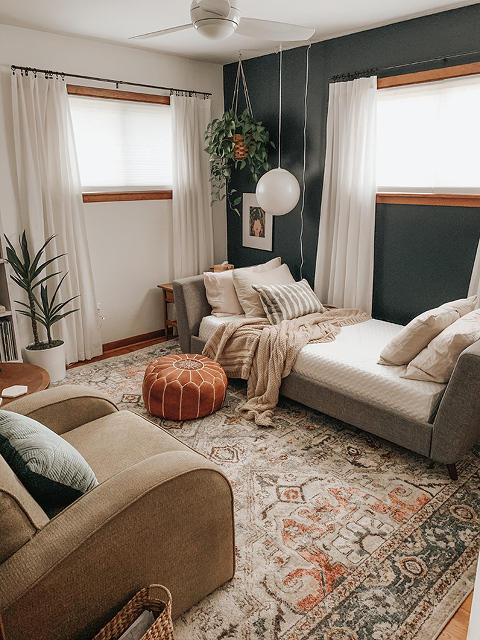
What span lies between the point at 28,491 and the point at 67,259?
2802mm

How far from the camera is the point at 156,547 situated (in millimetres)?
1459

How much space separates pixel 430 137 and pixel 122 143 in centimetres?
252

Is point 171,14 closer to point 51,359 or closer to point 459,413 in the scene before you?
point 51,359

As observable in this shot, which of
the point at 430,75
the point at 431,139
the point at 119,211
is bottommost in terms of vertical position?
the point at 119,211

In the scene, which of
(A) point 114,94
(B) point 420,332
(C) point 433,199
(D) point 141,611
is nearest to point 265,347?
(B) point 420,332

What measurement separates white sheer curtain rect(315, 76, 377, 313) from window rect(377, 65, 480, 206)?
0.34 ft

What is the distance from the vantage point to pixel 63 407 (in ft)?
6.76

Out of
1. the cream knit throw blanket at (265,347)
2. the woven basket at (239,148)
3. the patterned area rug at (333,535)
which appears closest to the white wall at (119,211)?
the woven basket at (239,148)

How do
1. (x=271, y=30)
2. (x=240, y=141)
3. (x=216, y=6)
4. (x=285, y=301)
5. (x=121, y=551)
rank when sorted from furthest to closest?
(x=240, y=141), (x=285, y=301), (x=271, y=30), (x=216, y=6), (x=121, y=551)

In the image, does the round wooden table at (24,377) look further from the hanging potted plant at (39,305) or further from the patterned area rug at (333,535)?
the patterned area rug at (333,535)

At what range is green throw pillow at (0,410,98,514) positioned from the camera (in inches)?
54.9

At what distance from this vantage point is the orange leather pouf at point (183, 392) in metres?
2.99

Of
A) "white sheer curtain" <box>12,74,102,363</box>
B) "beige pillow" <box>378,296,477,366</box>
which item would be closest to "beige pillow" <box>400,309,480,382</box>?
"beige pillow" <box>378,296,477,366</box>

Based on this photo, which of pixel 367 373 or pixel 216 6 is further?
pixel 367 373
